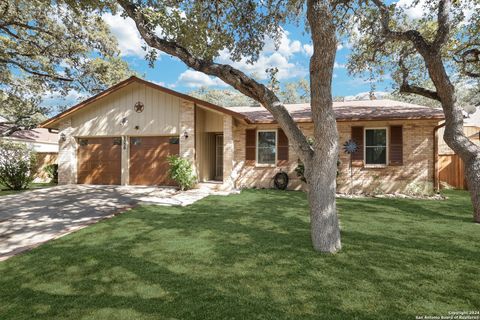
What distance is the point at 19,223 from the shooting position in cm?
628

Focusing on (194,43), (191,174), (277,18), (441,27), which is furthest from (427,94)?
(191,174)

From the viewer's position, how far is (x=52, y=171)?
15.5 m

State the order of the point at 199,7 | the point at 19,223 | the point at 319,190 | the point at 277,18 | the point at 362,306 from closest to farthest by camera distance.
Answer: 1. the point at 362,306
2. the point at 319,190
3. the point at 19,223
4. the point at 199,7
5. the point at 277,18

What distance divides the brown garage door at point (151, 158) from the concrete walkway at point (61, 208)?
67 cm

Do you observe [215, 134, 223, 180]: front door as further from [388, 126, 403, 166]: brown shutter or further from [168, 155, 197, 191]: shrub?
[388, 126, 403, 166]: brown shutter

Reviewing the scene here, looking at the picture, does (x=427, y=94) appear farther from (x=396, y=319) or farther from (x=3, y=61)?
(x=3, y=61)

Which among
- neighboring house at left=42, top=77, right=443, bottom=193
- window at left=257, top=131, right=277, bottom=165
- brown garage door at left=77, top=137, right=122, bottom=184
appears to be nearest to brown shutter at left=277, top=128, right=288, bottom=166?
neighboring house at left=42, top=77, right=443, bottom=193

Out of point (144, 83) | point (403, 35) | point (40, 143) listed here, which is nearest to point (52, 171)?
point (144, 83)

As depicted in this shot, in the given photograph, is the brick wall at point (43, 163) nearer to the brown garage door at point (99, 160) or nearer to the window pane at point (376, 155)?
the brown garage door at point (99, 160)

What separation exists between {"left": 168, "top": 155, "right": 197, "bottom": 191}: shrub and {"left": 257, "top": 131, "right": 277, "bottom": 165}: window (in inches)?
131


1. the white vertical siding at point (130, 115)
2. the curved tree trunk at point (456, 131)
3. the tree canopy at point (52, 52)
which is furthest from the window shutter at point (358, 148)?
the tree canopy at point (52, 52)

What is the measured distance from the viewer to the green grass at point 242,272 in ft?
9.29

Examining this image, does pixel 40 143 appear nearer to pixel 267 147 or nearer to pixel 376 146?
pixel 267 147

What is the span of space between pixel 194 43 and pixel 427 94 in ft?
22.0
